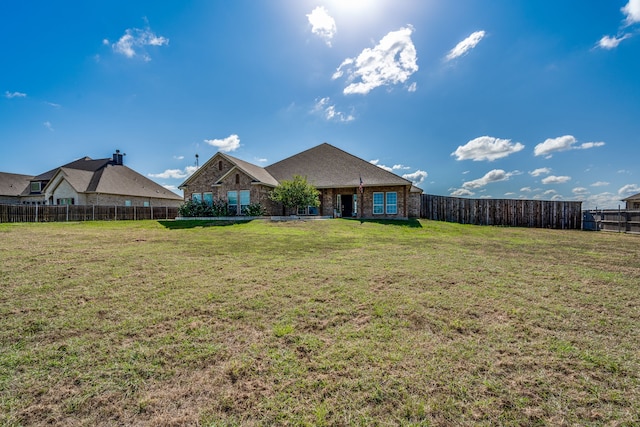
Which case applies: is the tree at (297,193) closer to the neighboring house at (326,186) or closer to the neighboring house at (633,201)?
the neighboring house at (326,186)

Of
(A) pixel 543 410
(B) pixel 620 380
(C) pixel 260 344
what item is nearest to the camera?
(A) pixel 543 410

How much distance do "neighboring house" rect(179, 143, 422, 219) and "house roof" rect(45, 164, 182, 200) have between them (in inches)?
471

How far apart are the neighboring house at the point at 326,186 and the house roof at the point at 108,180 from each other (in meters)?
12.0

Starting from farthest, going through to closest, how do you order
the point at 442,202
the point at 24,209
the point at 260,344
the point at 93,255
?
the point at 442,202 < the point at 24,209 < the point at 93,255 < the point at 260,344

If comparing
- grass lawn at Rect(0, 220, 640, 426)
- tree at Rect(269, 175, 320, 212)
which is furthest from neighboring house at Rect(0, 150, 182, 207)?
grass lawn at Rect(0, 220, 640, 426)

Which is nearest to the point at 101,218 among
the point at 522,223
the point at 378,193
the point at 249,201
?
the point at 249,201

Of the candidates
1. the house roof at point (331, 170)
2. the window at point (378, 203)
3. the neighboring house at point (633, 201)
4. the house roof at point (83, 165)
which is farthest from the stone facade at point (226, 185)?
the neighboring house at point (633, 201)

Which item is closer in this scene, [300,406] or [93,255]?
[300,406]

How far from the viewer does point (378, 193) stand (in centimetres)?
2250

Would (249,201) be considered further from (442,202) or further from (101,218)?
(442,202)

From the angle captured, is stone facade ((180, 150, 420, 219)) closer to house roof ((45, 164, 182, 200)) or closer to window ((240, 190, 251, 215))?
window ((240, 190, 251, 215))

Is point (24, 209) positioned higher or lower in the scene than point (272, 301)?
higher

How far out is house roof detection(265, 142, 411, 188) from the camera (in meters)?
22.5

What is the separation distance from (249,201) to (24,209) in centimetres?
1716
